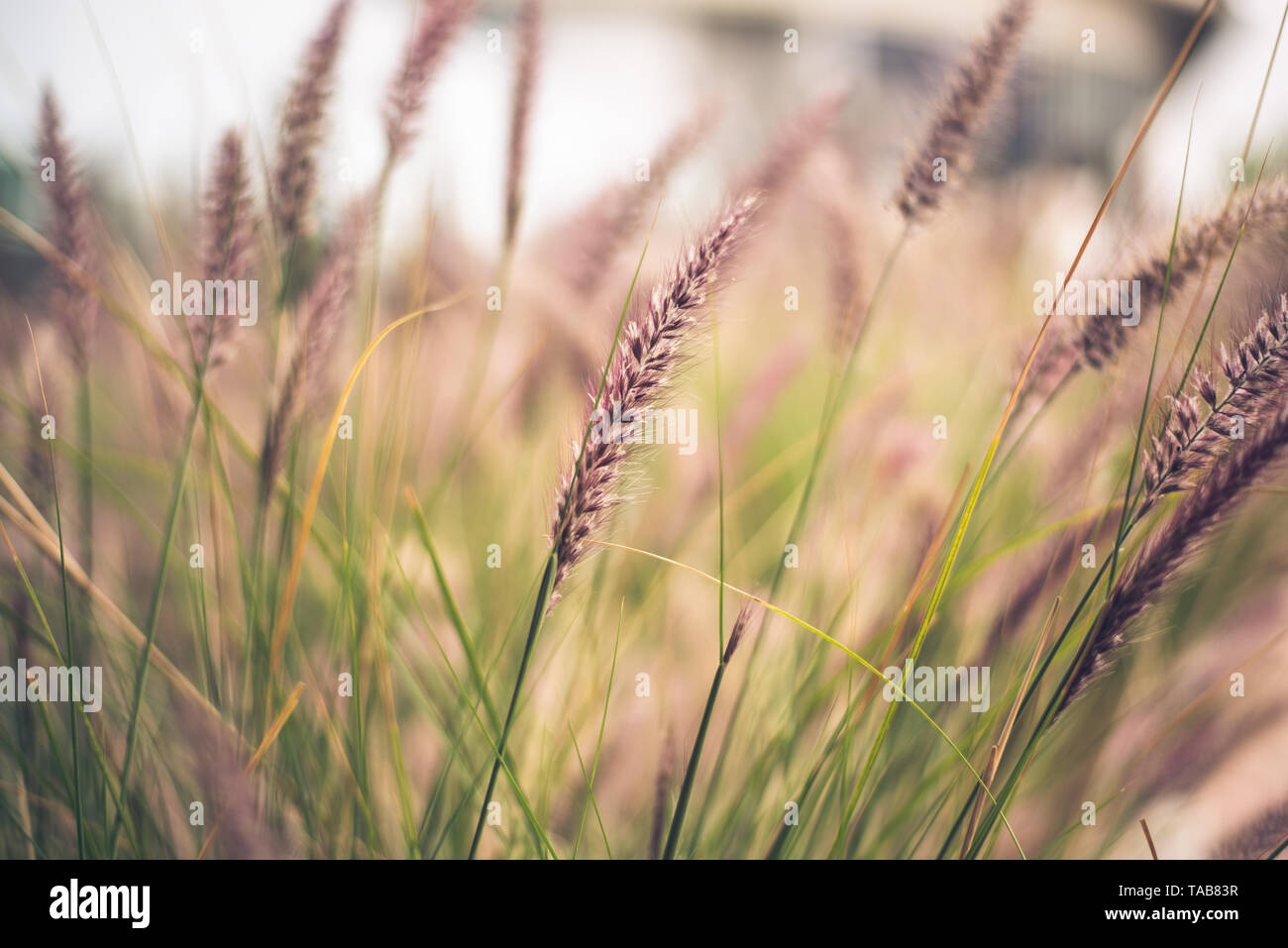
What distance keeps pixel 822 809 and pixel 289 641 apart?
699mm

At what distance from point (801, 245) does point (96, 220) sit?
167cm

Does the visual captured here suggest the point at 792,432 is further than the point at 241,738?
Yes

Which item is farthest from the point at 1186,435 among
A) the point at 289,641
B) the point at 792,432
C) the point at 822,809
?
the point at 792,432

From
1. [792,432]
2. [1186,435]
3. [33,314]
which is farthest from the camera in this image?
[792,432]

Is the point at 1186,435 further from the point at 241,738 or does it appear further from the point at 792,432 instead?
the point at 792,432

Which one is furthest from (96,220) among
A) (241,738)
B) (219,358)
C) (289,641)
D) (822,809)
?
(822,809)

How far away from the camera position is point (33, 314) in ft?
4.45

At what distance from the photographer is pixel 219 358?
0.77m

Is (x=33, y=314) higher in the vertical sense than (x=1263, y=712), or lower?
higher
